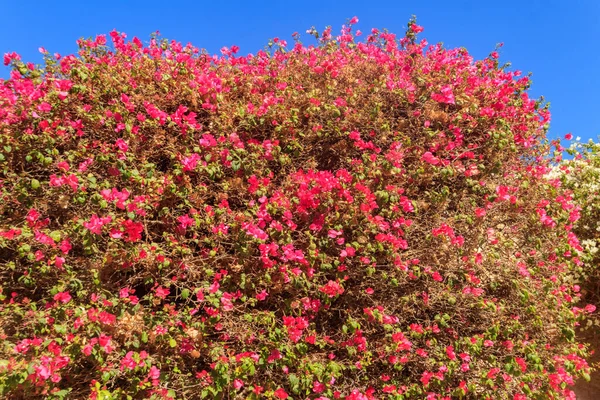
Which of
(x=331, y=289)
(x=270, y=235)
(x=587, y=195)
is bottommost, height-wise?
(x=331, y=289)

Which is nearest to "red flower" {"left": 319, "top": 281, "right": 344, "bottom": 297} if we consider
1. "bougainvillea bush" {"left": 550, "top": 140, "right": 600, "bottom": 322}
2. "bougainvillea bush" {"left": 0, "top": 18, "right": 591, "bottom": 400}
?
"bougainvillea bush" {"left": 0, "top": 18, "right": 591, "bottom": 400}

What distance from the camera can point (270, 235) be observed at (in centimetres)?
342

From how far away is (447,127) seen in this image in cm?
446

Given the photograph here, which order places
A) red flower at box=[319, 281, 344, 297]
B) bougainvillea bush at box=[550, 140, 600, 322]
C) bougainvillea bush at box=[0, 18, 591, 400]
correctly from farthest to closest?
bougainvillea bush at box=[550, 140, 600, 322] → red flower at box=[319, 281, 344, 297] → bougainvillea bush at box=[0, 18, 591, 400]

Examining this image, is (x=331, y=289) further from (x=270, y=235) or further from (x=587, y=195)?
(x=587, y=195)

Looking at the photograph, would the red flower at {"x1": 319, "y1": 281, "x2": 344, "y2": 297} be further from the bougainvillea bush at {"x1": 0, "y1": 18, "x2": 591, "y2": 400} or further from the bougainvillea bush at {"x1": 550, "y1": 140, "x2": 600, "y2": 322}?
the bougainvillea bush at {"x1": 550, "y1": 140, "x2": 600, "y2": 322}

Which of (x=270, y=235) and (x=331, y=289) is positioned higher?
(x=270, y=235)

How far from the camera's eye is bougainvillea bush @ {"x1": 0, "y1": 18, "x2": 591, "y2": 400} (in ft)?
10.3

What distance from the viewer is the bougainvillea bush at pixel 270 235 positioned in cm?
Answer: 315

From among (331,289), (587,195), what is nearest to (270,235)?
(331,289)

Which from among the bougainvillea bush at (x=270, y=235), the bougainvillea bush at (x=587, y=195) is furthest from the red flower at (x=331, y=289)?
the bougainvillea bush at (x=587, y=195)

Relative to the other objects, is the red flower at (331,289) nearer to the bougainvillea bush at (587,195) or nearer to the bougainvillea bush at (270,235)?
the bougainvillea bush at (270,235)

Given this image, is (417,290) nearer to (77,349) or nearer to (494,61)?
(77,349)

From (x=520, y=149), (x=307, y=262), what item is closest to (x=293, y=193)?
(x=307, y=262)
